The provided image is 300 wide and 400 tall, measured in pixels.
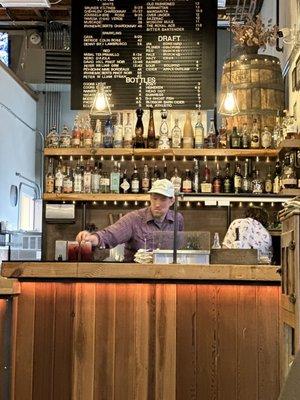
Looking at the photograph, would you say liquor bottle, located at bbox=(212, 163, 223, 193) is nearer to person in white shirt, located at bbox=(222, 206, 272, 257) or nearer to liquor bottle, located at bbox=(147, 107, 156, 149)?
liquor bottle, located at bbox=(147, 107, 156, 149)

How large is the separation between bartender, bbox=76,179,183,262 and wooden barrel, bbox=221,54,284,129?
53.4 inches

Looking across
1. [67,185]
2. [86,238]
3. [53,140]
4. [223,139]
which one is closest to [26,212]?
[53,140]

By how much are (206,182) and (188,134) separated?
1.56 ft

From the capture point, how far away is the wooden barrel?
6008mm

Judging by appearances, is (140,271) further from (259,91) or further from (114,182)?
(259,91)

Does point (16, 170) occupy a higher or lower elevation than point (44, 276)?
higher

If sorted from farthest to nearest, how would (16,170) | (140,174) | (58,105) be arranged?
1. (58,105)
2. (16,170)
3. (140,174)

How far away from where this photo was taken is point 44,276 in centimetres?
362

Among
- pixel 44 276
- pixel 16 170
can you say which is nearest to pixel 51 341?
pixel 44 276

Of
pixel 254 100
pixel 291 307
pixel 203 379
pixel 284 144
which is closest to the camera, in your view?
pixel 291 307

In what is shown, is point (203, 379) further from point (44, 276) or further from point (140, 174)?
point (140, 174)

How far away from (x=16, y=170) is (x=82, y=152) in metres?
5.02

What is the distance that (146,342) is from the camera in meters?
3.58

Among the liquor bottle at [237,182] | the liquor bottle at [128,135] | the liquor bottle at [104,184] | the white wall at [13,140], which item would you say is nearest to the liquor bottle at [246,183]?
the liquor bottle at [237,182]
